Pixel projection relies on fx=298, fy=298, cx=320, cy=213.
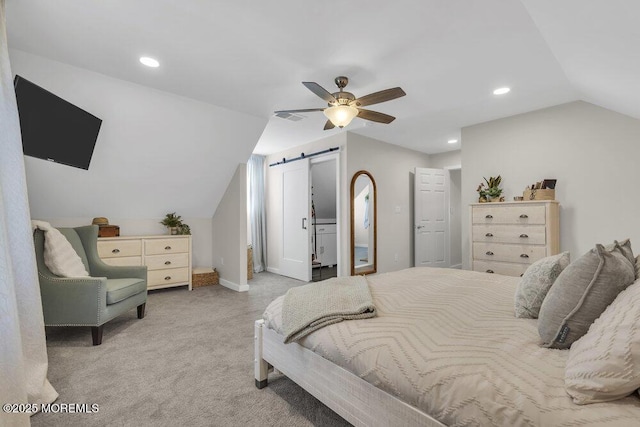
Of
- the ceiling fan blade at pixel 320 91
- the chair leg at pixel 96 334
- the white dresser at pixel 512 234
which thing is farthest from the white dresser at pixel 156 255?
the white dresser at pixel 512 234

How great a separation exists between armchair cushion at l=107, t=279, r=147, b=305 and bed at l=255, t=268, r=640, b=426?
162 centimetres

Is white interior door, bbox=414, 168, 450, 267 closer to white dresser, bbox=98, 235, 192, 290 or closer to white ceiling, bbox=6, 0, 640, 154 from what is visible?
white ceiling, bbox=6, 0, 640, 154

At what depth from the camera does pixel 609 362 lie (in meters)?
0.81

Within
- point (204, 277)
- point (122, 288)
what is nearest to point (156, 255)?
point (204, 277)

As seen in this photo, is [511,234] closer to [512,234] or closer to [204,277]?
[512,234]

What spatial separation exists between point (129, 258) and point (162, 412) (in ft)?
10.0

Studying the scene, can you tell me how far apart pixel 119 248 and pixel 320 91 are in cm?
343

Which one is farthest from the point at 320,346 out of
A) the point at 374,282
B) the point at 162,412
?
the point at 162,412

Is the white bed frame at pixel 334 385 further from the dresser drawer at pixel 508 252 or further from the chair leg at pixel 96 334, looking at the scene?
the dresser drawer at pixel 508 252

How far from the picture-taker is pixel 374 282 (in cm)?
219

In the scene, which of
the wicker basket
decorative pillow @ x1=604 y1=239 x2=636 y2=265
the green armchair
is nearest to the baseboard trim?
the wicker basket

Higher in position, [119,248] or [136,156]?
[136,156]

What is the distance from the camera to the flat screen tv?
2.60 m

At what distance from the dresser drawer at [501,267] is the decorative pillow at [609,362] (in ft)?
9.39
